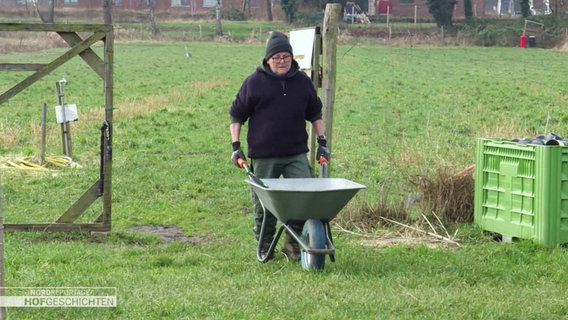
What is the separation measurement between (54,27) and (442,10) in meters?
76.1

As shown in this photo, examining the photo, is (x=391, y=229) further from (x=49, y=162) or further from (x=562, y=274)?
(x=49, y=162)

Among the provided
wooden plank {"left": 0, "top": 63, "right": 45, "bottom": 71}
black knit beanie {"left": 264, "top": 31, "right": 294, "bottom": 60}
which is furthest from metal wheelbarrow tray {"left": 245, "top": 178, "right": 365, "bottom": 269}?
wooden plank {"left": 0, "top": 63, "right": 45, "bottom": 71}

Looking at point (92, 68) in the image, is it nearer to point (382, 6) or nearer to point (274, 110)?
point (274, 110)

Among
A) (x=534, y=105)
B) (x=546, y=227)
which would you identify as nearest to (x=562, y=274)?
(x=546, y=227)

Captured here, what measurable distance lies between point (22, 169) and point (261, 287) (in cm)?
823

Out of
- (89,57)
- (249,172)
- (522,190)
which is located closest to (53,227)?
(89,57)

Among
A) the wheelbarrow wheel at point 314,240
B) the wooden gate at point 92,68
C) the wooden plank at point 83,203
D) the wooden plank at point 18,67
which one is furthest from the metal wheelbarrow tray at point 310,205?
the wooden plank at point 18,67

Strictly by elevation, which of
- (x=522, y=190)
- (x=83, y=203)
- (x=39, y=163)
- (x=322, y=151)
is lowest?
(x=39, y=163)

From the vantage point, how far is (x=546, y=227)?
8570 mm

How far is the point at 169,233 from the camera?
1034 centimetres

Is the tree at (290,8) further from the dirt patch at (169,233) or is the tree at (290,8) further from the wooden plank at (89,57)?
the wooden plank at (89,57)

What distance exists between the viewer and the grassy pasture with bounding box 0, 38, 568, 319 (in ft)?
21.8

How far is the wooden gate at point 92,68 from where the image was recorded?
9.36 m

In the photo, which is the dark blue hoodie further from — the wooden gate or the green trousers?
the wooden gate
